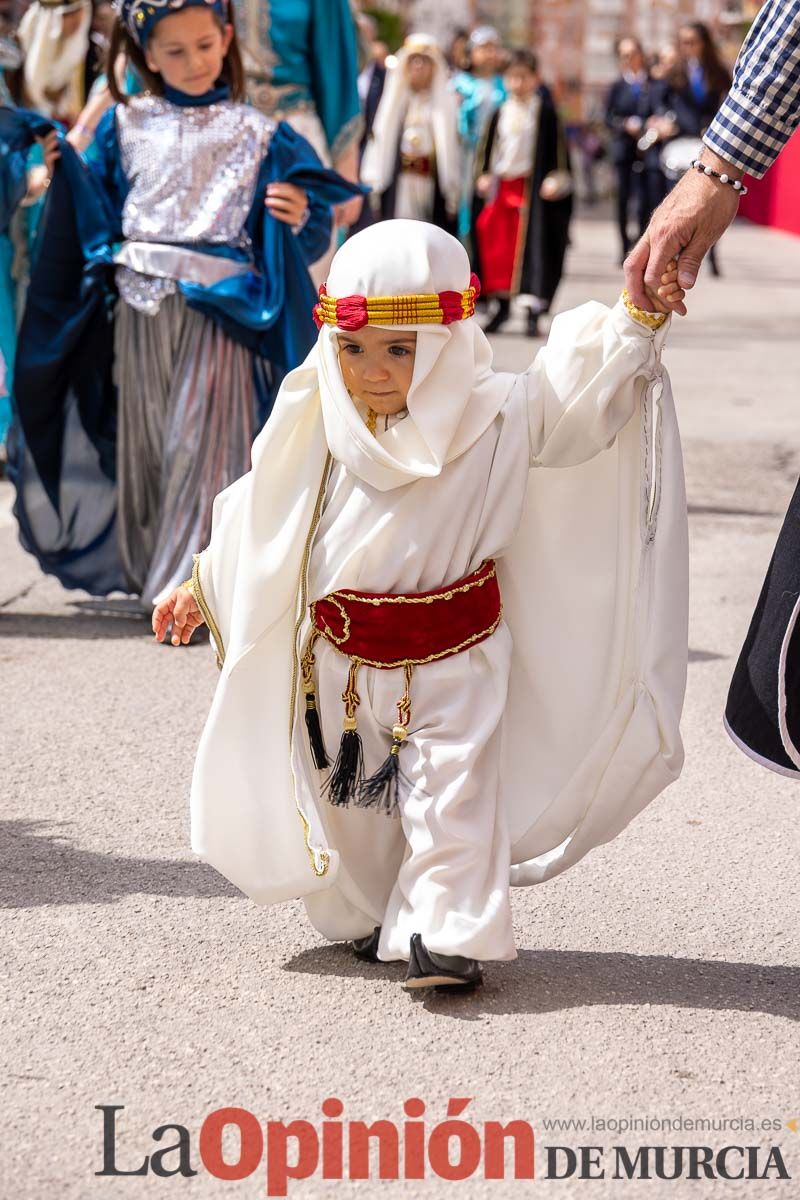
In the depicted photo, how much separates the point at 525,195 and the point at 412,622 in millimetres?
10648

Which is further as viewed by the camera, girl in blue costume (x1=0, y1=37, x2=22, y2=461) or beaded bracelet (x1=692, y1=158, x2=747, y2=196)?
girl in blue costume (x1=0, y1=37, x2=22, y2=461)

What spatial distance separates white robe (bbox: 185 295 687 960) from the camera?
307cm

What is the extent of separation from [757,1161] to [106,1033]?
1021 millimetres

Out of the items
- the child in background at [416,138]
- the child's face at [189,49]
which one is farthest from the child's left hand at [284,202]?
the child in background at [416,138]

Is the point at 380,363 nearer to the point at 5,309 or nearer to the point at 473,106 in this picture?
the point at 5,309

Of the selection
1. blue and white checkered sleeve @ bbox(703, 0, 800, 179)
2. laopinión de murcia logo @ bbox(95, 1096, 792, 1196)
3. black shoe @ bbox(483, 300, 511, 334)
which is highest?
blue and white checkered sleeve @ bbox(703, 0, 800, 179)

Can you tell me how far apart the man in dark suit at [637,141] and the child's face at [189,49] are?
9649 mm

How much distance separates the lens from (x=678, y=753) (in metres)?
3.15

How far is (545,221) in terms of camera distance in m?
13.3

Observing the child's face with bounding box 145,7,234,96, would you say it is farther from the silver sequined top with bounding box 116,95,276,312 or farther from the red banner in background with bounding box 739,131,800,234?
the red banner in background with bounding box 739,131,800,234

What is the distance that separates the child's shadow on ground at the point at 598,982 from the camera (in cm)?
309

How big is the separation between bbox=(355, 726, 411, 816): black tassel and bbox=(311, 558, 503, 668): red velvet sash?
0.44 feet

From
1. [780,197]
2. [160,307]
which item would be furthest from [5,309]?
[780,197]

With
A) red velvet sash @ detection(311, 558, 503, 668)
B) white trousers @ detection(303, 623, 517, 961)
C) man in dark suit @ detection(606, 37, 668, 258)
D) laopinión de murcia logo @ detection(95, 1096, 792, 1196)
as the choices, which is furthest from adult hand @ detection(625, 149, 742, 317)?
man in dark suit @ detection(606, 37, 668, 258)
